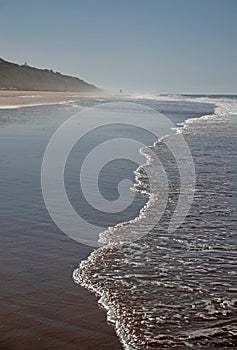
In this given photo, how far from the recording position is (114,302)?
4.46 metres

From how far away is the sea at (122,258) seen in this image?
3.95 metres

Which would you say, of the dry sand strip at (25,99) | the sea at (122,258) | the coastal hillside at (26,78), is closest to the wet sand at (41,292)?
the sea at (122,258)

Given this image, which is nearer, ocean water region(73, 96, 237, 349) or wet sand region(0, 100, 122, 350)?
wet sand region(0, 100, 122, 350)

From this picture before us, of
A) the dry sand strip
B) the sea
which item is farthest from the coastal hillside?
the sea

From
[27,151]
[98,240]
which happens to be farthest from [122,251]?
[27,151]

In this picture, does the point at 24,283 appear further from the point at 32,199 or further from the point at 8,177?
Result: the point at 8,177

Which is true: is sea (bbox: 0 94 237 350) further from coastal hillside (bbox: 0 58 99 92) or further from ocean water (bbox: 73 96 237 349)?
coastal hillside (bbox: 0 58 99 92)

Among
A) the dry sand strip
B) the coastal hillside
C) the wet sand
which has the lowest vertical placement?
the wet sand

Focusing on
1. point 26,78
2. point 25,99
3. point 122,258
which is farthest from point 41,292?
point 26,78

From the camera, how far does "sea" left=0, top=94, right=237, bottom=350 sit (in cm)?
395

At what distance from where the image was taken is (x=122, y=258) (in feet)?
18.5

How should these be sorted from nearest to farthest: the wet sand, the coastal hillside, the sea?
the wet sand → the sea → the coastal hillside

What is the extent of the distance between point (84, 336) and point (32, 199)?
15.0 ft

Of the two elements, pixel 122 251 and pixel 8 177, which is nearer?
pixel 122 251
